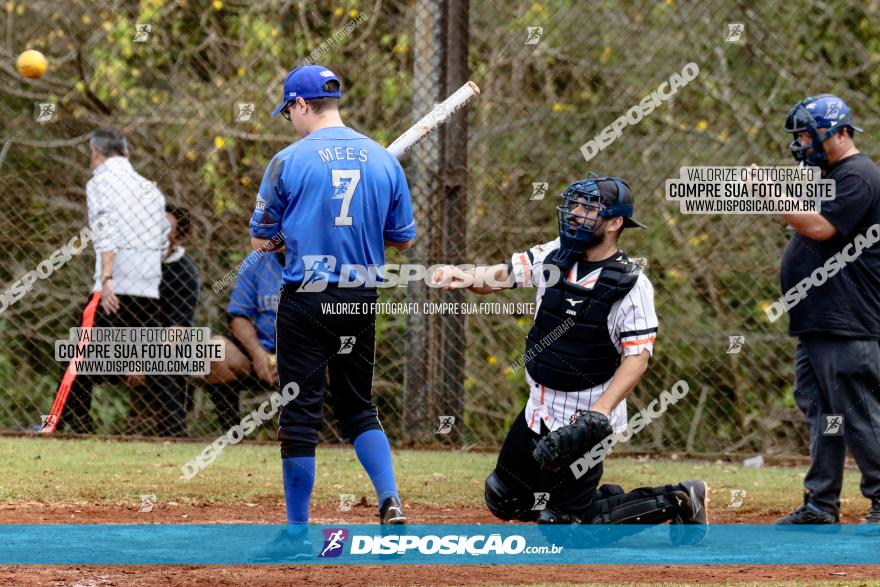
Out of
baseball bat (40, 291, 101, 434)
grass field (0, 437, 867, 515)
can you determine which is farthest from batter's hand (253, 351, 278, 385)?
baseball bat (40, 291, 101, 434)

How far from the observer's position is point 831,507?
20.0ft

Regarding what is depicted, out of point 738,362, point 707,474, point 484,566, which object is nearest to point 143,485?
point 484,566

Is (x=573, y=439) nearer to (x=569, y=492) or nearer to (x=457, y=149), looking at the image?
(x=569, y=492)

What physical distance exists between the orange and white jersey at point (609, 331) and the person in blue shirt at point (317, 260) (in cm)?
78

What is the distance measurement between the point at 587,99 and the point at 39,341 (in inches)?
188

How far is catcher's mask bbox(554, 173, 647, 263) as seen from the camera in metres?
5.32

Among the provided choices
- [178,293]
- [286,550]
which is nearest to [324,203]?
[286,550]

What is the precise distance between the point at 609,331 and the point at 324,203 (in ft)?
4.44

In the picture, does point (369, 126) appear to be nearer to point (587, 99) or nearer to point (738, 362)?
point (587, 99)

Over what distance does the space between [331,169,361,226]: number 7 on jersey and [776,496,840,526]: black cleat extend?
2736 millimetres

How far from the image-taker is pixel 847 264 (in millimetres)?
6098

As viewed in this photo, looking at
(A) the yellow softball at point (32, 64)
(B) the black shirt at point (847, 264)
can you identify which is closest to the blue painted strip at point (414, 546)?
(B) the black shirt at point (847, 264)

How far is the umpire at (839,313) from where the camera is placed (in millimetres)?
6031

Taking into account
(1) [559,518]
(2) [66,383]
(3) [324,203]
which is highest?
(3) [324,203]
